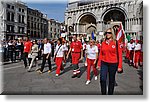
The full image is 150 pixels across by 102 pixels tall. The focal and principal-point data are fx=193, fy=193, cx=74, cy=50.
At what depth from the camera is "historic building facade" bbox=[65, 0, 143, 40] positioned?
1180 inches

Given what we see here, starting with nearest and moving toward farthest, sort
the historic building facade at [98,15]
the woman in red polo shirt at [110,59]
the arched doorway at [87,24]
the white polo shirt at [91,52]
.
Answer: the woman in red polo shirt at [110,59], the white polo shirt at [91,52], the historic building facade at [98,15], the arched doorway at [87,24]

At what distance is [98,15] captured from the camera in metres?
Answer: 33.6

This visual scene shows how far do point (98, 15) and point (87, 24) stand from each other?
4.42 m

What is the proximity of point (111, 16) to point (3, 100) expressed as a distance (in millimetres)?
30670

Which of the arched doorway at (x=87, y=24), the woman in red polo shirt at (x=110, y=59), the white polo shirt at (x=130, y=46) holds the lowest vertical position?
the woman in red polo shirt at (x=110, y=59)

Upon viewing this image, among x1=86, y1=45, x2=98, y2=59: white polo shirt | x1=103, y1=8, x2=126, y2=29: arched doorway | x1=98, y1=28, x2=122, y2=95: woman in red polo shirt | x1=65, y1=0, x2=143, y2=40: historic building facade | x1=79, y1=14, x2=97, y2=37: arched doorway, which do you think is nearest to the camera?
x1=98, y1=28, x2=122, y2=95: woman in red polo shirt

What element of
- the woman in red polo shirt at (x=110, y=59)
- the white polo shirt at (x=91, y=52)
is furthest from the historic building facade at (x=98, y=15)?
the woman in red polo shirt at (x=110, y=59)

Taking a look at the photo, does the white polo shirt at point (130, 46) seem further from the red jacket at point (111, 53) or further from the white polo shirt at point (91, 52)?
the red jacket at point (111, 53)

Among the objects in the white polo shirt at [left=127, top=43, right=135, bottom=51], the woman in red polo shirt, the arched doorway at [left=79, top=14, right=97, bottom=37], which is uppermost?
the arched doorway at [left=79, top=14, right=97, bottom=37]

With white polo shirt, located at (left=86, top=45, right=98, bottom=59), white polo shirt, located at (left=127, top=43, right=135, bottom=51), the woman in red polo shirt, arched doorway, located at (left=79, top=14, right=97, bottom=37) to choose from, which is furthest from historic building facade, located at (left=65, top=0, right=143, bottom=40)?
the woman in red polo shirt

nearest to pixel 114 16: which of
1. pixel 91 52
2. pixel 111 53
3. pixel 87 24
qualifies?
pixel 87 24

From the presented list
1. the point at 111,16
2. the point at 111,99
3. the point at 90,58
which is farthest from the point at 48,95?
the point at 111,16

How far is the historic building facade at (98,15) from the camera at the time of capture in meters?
30.0

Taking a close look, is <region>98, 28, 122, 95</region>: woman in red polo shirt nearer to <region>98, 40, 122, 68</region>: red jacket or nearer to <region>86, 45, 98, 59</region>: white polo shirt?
<region>98, 40, 122, 68</region>: red jacket
